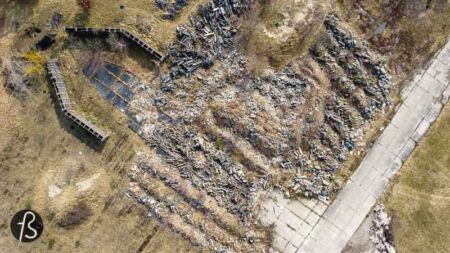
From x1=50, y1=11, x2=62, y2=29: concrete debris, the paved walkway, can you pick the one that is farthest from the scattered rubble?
x1=50, y1=11, x2=62, y2=29: concrete debris

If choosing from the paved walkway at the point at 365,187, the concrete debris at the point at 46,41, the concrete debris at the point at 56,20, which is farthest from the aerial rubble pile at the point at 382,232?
the concrete debris at the point at 56,20

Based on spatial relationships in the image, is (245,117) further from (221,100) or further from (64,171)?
(64,171)

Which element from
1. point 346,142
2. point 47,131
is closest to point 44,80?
point 47,131

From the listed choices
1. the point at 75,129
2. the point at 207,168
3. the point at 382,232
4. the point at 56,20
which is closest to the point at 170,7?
the point at 56,20

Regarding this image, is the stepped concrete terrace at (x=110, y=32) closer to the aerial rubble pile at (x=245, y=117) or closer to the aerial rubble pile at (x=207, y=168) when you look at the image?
the aerial rubble pile at (x=245, y=117)

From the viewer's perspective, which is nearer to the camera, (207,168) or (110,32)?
(110,32)

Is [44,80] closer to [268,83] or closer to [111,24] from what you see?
[111,24]
